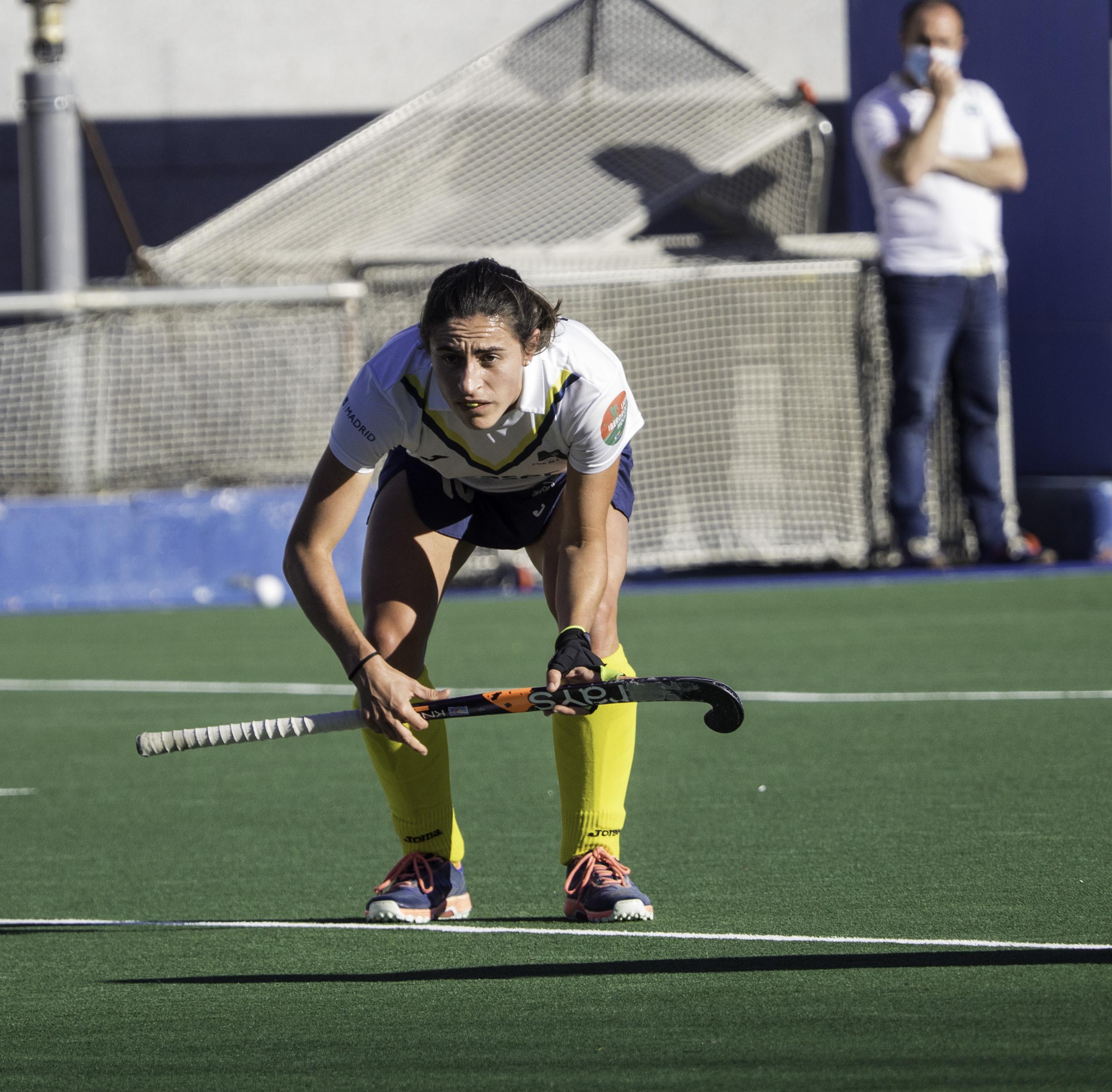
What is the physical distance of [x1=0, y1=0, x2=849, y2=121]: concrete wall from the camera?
1614cm

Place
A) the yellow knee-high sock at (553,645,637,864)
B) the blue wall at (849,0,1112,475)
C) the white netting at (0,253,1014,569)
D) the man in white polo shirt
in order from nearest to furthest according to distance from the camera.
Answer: the yellow knee-high sock at (553,645,637,864), the man in white polo shirt, the white netting at (0,253,1014,569), the blue wall at (849,0,1112,475)

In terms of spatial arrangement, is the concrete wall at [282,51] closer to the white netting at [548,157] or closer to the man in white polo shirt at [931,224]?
the white netting at [548,157]

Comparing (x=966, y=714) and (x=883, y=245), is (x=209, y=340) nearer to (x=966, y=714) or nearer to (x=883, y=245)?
(x=883, y=245)

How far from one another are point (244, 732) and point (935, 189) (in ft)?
25.2

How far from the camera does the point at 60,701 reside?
306 inches

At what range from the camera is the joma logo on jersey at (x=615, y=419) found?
4.07 meters

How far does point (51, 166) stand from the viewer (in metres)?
12.4

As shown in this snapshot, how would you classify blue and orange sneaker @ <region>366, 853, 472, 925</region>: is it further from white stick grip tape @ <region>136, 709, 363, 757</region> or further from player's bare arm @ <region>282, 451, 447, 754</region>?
white stick grip tape @ <region>136, 709, 363, 757</region>

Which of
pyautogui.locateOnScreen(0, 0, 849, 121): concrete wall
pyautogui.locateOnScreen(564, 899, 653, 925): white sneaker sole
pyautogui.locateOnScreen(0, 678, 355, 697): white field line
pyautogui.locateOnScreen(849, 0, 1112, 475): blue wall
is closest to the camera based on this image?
pyautogui.locateOnScreen(564, 899, 653, 925): white sneaker sole

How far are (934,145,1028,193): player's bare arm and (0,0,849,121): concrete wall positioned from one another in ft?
18.4

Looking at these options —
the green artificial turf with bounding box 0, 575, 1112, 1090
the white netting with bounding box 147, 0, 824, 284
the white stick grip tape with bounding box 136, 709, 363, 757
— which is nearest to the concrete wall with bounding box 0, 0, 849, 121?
the white netting with bounding box 147, 0, 824, 284

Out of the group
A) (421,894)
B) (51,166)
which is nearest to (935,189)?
(51,166)

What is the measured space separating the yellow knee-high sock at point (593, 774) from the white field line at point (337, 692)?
2823 millimetres

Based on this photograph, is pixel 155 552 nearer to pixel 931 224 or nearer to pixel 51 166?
pixel 51 166
